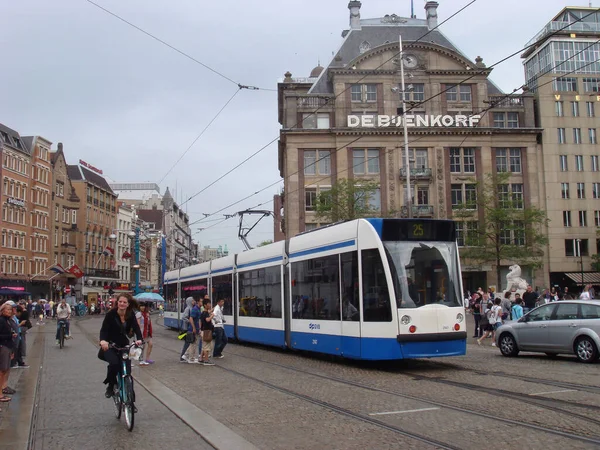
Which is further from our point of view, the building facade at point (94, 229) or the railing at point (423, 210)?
the building facade at point (94, 229)

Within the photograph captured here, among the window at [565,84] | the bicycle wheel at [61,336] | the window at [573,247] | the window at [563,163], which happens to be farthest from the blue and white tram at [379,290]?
the window at [565,84]

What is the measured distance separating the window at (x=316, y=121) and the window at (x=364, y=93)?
3187 millimetres

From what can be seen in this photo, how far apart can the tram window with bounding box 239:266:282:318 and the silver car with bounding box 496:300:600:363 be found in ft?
21.3

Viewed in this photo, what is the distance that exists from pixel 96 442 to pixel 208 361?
9.80 m

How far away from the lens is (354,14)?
69.1 meters

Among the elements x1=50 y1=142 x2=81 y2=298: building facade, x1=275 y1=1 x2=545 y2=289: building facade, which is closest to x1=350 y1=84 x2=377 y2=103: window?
x1=275 y1=1 x2=545 y2=289: building facade

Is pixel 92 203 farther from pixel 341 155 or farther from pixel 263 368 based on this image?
pixel 263 368

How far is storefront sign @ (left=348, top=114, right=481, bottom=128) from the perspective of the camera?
62469 millimetres

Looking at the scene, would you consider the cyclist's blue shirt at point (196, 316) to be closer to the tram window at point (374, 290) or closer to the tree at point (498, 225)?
the tram window at point (374, 290)

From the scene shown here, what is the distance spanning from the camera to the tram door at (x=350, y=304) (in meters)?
14.7

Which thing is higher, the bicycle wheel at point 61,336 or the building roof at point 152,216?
the building roof at point 152,216

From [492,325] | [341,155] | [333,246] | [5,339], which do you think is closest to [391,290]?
→ [333,246]

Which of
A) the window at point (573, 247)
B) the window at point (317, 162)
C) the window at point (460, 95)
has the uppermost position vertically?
the window at point (460, 95)

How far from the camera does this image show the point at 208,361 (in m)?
17.6
